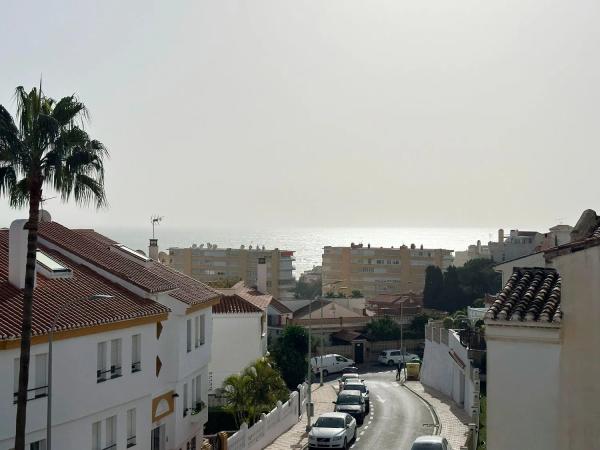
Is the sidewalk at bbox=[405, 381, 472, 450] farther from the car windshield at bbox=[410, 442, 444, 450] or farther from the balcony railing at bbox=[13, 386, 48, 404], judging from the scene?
the balcony railing at bbox=[13, 386, 48, 404]

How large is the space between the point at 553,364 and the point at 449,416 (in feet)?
93.2

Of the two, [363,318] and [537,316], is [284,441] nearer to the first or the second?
[537,316]

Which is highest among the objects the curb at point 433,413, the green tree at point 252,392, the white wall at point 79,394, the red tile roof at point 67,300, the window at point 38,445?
the red tile roof at point 67,300

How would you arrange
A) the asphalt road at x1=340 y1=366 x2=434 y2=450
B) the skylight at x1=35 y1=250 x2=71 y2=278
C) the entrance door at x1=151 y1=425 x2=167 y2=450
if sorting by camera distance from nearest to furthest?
1. the skylight at x1=35 y1=250 x2=71 y2=278
2. the entrance door at x1=151 y1=425 x2=167 y2=450
3. the asphalt road at x1=340 y1=366 x2=434 y2=450

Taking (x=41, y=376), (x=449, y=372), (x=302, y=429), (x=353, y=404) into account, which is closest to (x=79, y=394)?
(x=41, y=376)

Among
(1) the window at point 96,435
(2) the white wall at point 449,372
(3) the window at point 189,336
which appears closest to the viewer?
(1) the window at point 96,435

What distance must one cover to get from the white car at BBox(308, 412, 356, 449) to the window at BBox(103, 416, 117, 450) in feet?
38.1

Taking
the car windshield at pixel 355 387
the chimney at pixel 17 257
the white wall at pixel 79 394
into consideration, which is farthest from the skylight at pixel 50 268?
the car windshield at pixel 355 387

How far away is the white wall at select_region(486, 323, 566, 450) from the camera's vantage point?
48.2 ft

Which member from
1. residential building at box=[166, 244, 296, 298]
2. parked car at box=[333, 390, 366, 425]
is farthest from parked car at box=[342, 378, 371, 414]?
residential building at box=[166, 244, 296, 298]

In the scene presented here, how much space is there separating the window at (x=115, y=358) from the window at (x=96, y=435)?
1.49m

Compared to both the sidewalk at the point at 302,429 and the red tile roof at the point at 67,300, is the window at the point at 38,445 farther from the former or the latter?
the sidewalk at the point at 302,429

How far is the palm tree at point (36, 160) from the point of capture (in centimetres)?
1898

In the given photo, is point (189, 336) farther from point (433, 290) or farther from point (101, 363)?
point (433, 290)
